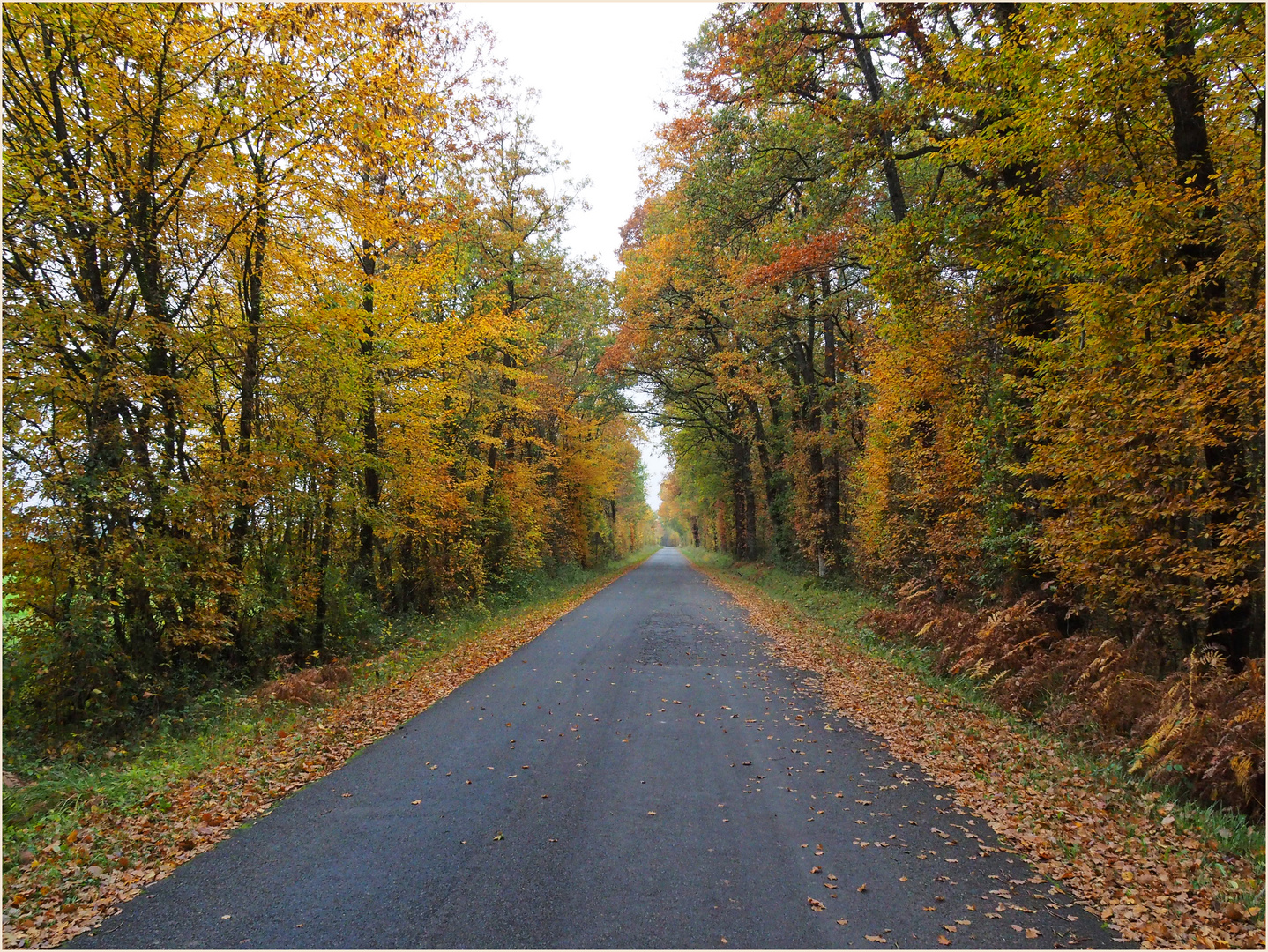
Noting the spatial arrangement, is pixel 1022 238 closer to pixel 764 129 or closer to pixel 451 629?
pixel 764 129

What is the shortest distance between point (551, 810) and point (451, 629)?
9.32 m

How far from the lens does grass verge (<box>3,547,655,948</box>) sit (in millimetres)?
3732

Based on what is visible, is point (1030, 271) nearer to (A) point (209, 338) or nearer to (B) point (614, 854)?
(B) point (614, 854)

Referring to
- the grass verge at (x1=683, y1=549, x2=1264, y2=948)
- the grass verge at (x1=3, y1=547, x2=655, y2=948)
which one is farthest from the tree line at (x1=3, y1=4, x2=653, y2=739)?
the grass verge at (x1=683, y1=549, x2=1264, y2=948)

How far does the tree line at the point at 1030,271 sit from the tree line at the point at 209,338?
19.5ft

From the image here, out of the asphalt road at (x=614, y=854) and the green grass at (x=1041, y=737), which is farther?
the green grass at (x=1041, y=737)

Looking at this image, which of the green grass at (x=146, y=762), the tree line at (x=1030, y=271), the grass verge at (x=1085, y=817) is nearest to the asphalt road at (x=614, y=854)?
the grass verge at (x=1085, y=817)

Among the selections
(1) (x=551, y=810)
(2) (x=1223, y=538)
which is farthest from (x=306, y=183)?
(2) (x=1223, y=538)

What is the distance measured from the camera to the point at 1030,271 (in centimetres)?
729

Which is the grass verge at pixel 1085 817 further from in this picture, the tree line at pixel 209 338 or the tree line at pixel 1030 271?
the tree line at pixel 209 338

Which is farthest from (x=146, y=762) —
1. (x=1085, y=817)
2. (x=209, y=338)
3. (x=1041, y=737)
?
(x=1041, y=737)

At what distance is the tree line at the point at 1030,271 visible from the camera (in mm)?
5105

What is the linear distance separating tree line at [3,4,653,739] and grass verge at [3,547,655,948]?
1.08 metres

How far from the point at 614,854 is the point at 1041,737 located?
15.4 feet
